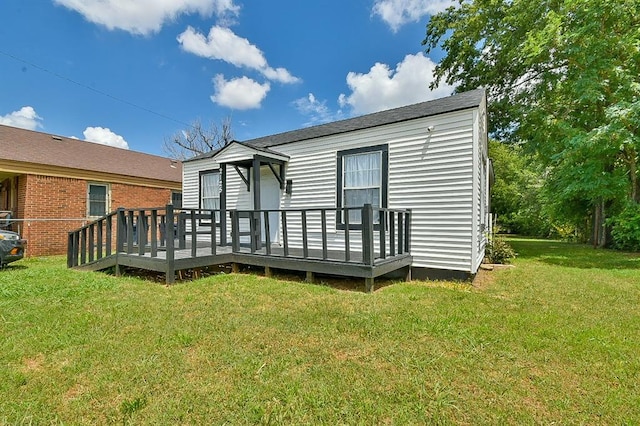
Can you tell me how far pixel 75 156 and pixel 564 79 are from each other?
18.3 m

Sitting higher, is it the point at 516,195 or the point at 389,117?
the point at 389,117

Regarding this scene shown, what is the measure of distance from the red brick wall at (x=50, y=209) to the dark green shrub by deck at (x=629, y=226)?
18.8m

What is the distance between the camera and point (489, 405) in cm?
204

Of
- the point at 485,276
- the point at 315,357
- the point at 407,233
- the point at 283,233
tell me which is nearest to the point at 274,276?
the point at 283,233

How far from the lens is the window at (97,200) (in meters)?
11.2

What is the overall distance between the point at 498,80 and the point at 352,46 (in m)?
6.77

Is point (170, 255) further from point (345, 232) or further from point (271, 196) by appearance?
point (271, 196)

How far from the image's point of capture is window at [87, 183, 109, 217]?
1119 cm

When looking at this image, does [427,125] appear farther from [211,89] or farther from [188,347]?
[211,89]

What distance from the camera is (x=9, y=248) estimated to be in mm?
6477

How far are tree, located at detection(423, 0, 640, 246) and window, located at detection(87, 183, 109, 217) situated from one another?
1559 centimetres

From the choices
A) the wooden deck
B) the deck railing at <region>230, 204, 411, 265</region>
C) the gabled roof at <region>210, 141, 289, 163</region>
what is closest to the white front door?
the deck railing at <region>230, 204, 411, 265</region>

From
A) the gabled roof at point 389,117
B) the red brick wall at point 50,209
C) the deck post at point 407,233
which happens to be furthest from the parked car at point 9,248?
the deck post at point 407,233

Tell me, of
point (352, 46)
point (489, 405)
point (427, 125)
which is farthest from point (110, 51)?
point (489, 405)
